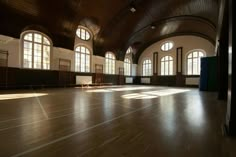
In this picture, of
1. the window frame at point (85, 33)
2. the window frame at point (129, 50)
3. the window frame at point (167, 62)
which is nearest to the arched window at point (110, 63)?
the window frame at point (85, 33)

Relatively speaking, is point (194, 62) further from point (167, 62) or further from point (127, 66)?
point (127, 66)

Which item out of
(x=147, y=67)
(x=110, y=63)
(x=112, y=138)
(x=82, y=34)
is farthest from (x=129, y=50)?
(x=112, y=138)

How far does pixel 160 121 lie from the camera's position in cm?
233

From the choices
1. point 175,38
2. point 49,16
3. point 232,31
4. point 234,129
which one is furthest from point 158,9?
point 234,129

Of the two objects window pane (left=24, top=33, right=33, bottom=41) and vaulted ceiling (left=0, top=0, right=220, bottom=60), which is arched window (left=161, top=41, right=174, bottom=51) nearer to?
vaulted ceiling (left=0, top=0, right=220, bottom=60)

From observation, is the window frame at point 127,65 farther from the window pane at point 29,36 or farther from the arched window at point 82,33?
the window pane at point 29,36

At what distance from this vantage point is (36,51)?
32.2ft

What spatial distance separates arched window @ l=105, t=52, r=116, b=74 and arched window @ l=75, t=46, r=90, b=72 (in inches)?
102

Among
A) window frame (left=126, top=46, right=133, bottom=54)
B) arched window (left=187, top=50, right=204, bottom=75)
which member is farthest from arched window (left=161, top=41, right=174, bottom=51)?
window frame (left=126, top=46, right=133, bottom=54)

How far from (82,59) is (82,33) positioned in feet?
7.86

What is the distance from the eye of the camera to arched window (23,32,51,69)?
9.30 m

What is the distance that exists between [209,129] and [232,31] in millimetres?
1384

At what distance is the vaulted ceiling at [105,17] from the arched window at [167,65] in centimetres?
343

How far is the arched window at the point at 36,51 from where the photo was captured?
30.5ft
